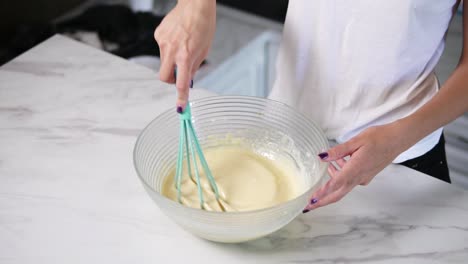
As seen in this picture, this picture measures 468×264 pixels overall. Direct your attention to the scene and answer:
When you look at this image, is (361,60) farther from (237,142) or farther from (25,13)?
(25,13)

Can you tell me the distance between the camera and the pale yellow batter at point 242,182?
81 centimetres

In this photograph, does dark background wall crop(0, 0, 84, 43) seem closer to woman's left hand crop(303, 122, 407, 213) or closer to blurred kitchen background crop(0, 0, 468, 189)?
blurred kitchen background crop(0, 0, 468, 189)

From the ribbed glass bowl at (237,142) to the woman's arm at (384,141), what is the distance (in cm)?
3

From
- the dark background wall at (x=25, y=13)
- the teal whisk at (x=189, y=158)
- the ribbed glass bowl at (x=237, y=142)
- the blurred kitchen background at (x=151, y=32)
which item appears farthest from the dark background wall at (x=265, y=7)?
the teal whisk at (x=189, y=158)

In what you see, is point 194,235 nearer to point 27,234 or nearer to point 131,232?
point 131,232

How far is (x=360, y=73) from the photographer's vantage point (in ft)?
3.12

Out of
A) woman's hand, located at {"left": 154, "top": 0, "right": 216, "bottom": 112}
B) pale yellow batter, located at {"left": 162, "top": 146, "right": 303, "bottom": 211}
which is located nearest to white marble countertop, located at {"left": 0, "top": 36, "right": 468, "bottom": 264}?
pale yellow batter, located at {"left": 162, "top": 146, "right": 303, "bottom": 211}

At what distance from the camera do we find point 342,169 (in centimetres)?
75

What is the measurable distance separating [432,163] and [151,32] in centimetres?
126

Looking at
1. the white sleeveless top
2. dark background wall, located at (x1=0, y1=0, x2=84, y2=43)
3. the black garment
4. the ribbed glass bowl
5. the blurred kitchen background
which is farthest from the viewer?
dark background wall, located at (x1=0, y1=0, x2=84, y2=43)

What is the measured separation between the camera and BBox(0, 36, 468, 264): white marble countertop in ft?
2.56

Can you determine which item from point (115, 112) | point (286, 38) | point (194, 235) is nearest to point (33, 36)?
point (115, 112)

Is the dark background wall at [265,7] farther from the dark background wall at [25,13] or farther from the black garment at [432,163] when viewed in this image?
the black garment at [432,163]

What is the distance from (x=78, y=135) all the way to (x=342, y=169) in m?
0.51
